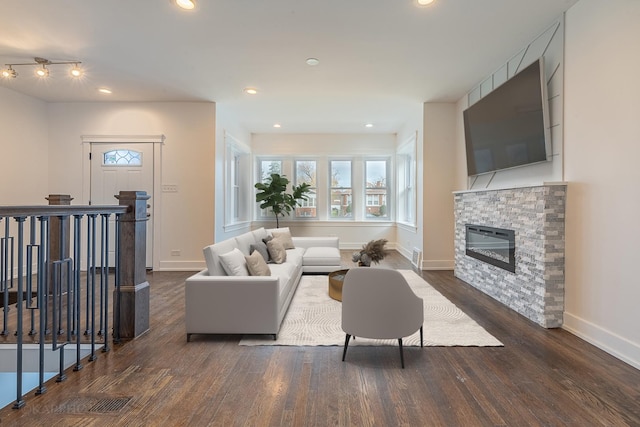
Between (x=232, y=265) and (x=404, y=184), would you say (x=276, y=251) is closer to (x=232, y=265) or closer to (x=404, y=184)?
(x=232, y=265)

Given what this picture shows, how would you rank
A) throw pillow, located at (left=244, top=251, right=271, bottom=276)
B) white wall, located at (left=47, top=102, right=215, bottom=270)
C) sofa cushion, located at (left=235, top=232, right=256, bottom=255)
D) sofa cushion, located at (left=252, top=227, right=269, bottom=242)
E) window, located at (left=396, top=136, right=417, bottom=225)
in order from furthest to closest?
window, located at (left=396, top=136, right=417, bottom=225)
white wall, located at (left=47, top=102, right=215, bottom=270)
sofa cushion, located at (left=252, top=227, right=269, bottom=242)
sofa cushion, located at (left=235, top=232, right=256, bottom=255)
throw pillow, located at (left=244, top=251, right=271, bottom=276)

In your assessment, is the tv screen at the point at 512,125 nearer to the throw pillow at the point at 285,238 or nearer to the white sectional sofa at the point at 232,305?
the white sectional sofa at the point at 232,305

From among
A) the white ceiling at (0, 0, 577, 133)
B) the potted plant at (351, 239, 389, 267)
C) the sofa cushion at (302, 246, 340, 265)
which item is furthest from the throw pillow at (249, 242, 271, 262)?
the white ceiling at (0, 0, 577, 133)

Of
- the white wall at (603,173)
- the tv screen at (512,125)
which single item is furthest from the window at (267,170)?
the white wall at (603,173)

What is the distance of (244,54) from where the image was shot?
143 inches

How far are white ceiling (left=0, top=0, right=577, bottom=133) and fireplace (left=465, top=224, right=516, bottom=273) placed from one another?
2.03 meters

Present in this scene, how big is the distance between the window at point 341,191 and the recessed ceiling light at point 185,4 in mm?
5455

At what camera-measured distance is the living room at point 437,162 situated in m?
2.37

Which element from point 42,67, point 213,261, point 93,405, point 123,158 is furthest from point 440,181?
point 42,67

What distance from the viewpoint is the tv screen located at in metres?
3.12

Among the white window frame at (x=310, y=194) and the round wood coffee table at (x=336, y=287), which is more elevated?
the white window frame at (x=310, y=194)

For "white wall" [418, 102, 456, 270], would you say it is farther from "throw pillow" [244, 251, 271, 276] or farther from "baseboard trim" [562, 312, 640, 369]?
"throw pillow" [244, 251, 271, 276]

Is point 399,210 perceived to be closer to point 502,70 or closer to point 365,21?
point 502,70

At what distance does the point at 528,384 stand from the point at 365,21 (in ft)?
10.3
